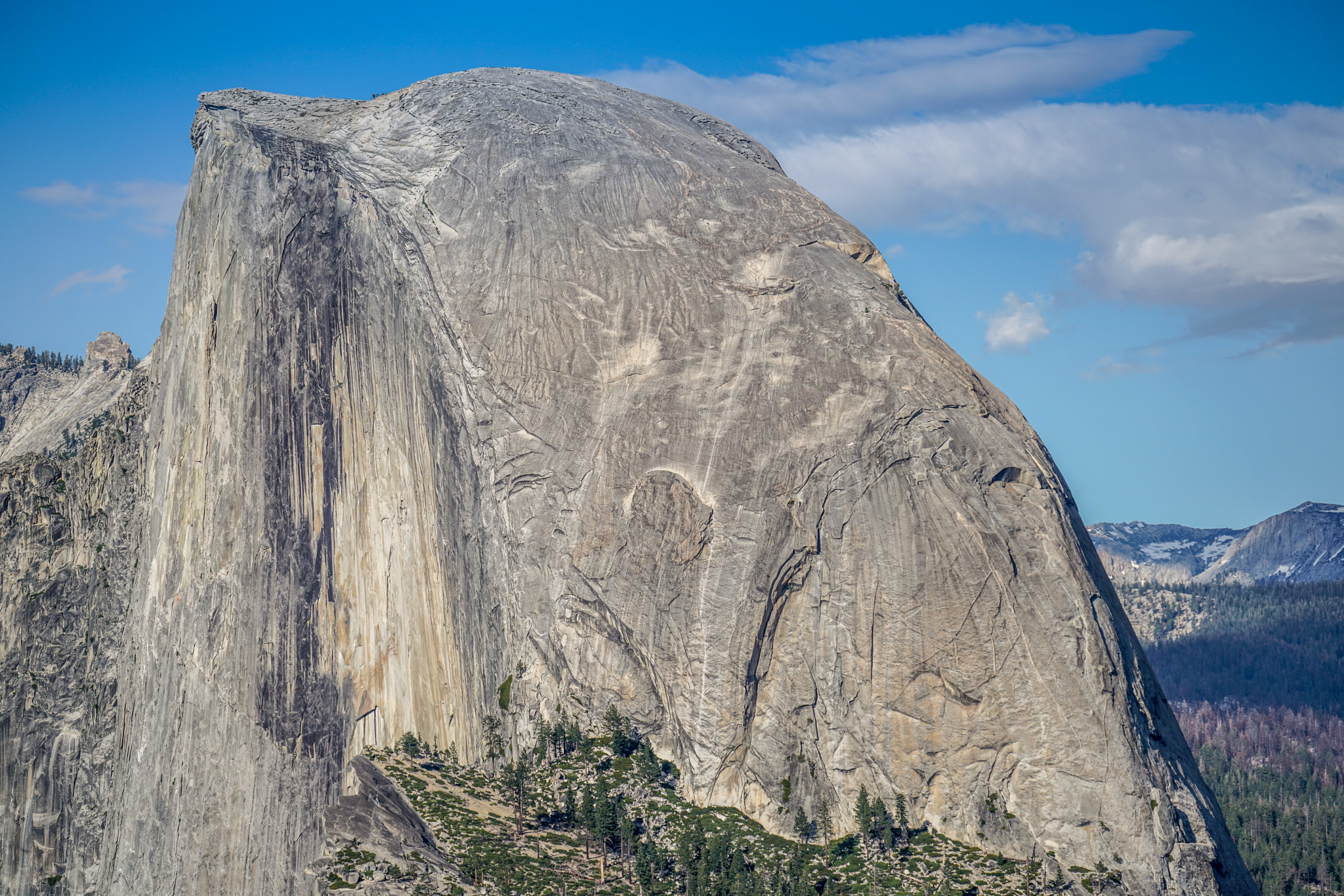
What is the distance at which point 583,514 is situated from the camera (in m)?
86.9

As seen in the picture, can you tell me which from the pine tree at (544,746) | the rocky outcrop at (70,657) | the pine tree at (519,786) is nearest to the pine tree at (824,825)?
the pine tree at (544,746)

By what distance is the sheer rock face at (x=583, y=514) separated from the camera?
77438 millimetres

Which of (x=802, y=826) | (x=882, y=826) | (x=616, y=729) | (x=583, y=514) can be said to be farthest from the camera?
(x=583, y=514)

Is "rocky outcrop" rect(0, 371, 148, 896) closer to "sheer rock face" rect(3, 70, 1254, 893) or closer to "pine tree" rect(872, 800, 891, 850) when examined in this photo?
"sheer rock face" rect(3, 70, 1254, 893)

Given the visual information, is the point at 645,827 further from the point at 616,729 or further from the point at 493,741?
the point at 493,741

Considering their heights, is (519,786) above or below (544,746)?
below

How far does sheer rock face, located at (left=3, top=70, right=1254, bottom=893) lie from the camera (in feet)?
254

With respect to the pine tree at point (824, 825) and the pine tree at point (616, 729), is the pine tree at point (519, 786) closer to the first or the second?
the pine tree at point (616, 729)

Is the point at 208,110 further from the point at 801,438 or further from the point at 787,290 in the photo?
the point at 801,438

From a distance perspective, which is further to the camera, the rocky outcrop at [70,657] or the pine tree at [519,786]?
the rocky outcrop at [70,657]

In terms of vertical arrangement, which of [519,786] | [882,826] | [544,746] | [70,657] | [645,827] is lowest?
[882,826]

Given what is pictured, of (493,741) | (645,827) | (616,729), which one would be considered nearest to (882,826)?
(645,827)

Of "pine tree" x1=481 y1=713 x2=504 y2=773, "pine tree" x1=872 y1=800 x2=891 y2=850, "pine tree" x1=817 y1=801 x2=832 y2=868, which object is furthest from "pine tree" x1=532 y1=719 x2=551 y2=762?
Answer: "pine tree" x1=872 y1=800 x2=891 y2=850

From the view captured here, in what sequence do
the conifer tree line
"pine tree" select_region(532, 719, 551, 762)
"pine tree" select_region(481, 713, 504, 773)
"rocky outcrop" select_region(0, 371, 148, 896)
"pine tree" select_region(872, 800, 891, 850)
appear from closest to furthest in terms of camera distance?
1. the conifer tree line
2. "pine tree" select_region(872, 800, 891, 850)
3. "pine tree" select_region(532, 719, 551, 762)
4. "pine tree" select_region(481, 713, 504, 773)
5. "rocky outcrop" select_region(0, 371, 148, 896)
